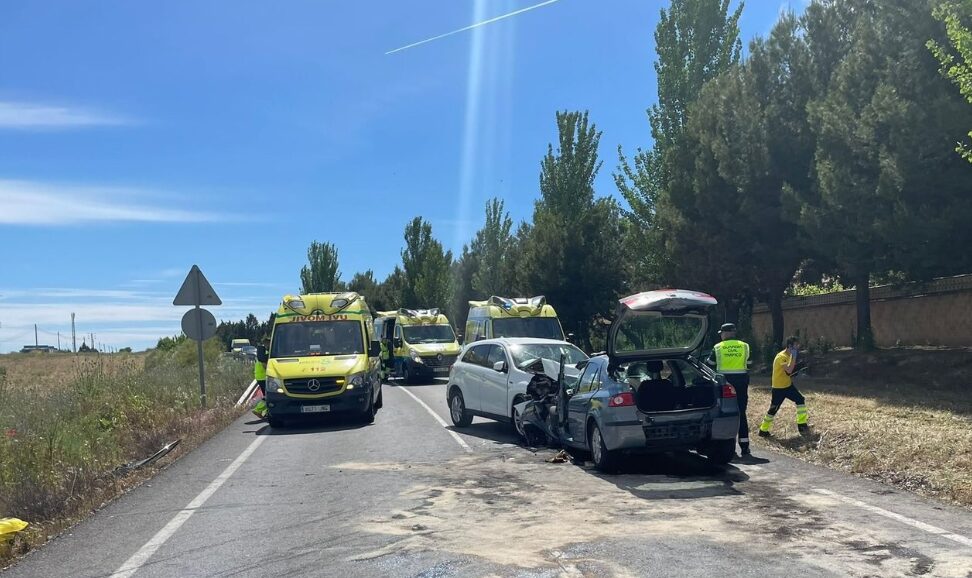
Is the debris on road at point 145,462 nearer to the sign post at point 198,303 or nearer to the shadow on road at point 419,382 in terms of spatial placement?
the sign post at point 198,303

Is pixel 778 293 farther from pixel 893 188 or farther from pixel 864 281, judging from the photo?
pixel 893 188

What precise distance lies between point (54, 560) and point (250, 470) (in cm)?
430

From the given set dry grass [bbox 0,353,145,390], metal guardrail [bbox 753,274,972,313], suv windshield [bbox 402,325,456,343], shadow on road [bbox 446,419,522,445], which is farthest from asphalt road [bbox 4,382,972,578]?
suv windshield [bbox 402,325,456,343]

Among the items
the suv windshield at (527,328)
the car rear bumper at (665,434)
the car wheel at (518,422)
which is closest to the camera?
the car rear bumper at (665,434)

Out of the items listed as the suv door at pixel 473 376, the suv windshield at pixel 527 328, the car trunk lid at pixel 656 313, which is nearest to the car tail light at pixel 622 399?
the car trunk lid at pixel 656 313

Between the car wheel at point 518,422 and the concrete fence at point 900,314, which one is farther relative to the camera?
the concrete fence at point 900,314

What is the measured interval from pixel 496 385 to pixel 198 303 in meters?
7.62

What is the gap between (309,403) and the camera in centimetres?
1552

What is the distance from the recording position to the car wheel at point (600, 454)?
10221mm

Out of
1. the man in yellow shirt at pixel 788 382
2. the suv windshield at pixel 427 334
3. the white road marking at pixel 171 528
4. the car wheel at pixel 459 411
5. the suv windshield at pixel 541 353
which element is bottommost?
the white road marking at pixel 171 528

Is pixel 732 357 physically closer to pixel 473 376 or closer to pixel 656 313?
pixel 656 313

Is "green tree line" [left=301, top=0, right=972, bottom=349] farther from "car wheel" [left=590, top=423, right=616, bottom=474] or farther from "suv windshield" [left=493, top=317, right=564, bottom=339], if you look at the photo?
"car wheel" [left=590, top=423, right=616, bottom=474]

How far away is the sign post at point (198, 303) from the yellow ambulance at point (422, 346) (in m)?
10.1

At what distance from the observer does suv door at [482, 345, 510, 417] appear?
1405cm
